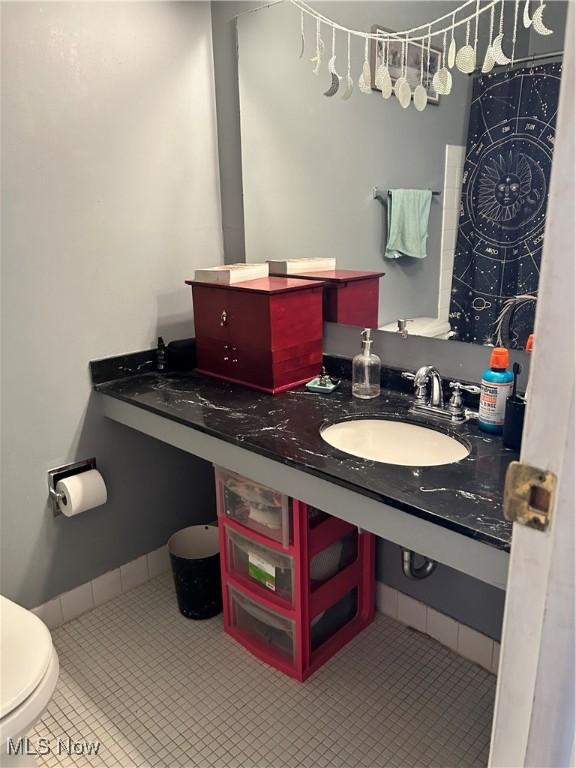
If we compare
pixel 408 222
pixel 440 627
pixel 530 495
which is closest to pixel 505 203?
pixel 408 222

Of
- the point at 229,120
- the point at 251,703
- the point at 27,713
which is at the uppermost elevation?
the point at 229,120

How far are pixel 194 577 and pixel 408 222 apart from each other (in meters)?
1.37

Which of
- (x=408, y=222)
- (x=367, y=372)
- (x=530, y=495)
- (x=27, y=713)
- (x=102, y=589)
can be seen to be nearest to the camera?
(x=530, y=495)

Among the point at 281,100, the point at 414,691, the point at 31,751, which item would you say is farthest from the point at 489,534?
the point at 281,100

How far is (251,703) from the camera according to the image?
5.80 ft

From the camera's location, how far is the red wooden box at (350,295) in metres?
1.89

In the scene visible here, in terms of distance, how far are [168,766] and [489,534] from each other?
113 cm

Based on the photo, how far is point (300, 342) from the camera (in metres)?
1.95

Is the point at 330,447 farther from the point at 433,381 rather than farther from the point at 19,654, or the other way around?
the point at 19,654

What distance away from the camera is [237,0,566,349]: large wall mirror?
1.46 m

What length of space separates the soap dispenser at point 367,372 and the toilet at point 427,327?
0.32 ft

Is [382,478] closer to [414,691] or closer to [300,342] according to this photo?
[300,342]

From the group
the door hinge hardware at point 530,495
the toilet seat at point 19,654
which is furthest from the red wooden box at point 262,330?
the door hinge hardware at point 530,495

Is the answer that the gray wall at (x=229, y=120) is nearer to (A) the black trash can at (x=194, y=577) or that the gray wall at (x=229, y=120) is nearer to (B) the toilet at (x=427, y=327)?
(B) the toilet at (x=427, y=327)
